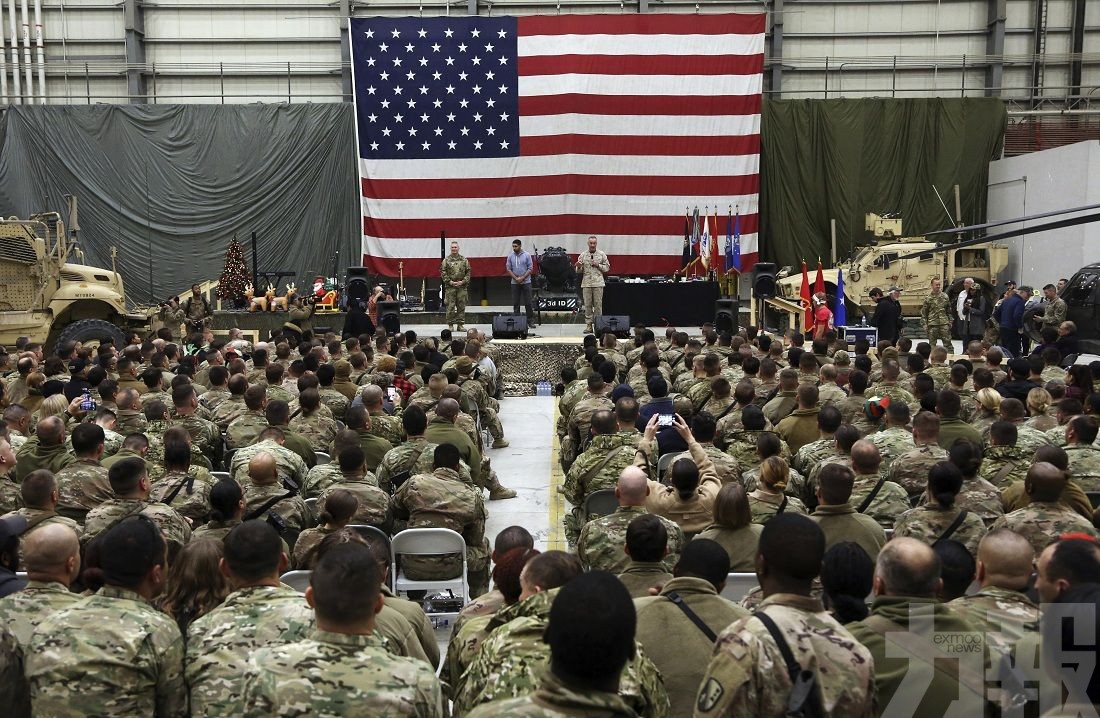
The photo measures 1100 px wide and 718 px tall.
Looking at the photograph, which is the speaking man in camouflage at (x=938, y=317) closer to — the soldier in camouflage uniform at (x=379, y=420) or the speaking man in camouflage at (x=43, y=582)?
the soldier in camouflage uniform at (x=379, y=420)

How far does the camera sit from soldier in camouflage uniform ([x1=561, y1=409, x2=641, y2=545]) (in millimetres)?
6191

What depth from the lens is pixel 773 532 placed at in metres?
2.90

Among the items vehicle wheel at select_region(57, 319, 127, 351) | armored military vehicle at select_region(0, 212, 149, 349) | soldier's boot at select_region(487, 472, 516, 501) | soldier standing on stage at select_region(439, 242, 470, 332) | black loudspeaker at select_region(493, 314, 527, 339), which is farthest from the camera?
soldier standing on stage at select_region(439, 242, 470, 332)

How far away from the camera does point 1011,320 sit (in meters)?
15.6

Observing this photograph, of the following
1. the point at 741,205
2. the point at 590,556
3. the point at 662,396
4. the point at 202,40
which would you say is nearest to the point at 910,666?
the point at 590,556

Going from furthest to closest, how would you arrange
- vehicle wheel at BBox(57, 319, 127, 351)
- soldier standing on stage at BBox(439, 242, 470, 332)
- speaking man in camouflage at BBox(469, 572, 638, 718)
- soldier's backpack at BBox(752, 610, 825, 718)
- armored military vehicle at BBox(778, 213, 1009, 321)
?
1. armored military vehicle at BBox(778, 213, 1009, 321)
2. soldier standing on stage at BBox(439, 242, 470, 332)
3. vehicle wheel at BBox(57, 319, 127, 351)
4. soldier's backpack at BBox(752, 610, 825, 718)
5. speaking man in camouflage at BBox(469, 572, 638, 718)

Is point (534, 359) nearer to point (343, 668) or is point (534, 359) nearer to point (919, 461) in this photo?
point (919, 461)

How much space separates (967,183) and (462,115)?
11.7 meters

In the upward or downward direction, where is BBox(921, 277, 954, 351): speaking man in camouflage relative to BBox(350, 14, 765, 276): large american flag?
downward

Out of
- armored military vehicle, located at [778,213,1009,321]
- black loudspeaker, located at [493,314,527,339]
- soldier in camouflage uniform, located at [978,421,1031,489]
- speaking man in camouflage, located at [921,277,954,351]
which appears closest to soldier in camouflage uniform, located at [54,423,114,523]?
soldier in camouflage uniform, located at [978,421,1031,489]

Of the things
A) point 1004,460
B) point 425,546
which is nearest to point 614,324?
point 1004,460

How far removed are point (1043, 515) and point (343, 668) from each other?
3.47m

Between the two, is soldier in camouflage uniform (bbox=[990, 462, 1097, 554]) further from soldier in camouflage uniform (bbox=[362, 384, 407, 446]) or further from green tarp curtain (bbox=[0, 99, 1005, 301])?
green tarp curtain (bbox=[0, 99, 1005, 301])

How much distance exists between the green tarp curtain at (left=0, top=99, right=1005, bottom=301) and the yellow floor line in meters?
13.2
